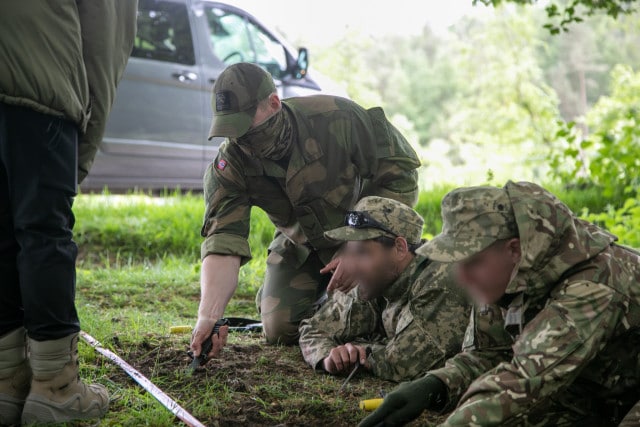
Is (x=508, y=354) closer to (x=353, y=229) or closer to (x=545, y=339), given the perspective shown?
(x=545, y=339)

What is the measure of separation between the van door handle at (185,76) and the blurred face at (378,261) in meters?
5.98

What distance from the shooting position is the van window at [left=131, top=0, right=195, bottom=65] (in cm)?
925

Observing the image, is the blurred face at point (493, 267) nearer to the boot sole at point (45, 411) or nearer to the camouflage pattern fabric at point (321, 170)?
the boot sole at point (45, 411)

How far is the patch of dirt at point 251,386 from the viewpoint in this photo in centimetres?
335

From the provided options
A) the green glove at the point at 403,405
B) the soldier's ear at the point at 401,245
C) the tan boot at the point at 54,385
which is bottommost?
the tan boot at the point at 54,385

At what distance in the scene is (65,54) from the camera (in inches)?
116

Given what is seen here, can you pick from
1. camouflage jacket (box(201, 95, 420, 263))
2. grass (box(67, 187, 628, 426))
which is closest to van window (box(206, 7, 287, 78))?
grass (box(67, 187, 628, 426))

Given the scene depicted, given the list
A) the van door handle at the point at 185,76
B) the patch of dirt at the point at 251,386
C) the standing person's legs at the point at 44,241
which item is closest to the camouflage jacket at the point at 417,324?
the patch of dirt at the point at 251,386

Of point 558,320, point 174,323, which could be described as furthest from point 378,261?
point 174,323

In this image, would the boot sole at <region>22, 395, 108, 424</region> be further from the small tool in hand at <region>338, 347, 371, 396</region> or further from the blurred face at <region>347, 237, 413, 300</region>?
the blurred face at <region>347, 237, 413, 300</region>

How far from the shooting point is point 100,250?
7652 mm

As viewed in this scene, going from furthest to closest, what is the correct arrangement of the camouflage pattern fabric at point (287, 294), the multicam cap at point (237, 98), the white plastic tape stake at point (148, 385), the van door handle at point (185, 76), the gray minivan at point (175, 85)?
the van door handle at point (185, 76) < the gray minivan at point (175, 85) < the camouflage pattern fabric at point (287, 294) < the multicam cap at point (237, 98) < the white plastic tape stake at point (148, 385)

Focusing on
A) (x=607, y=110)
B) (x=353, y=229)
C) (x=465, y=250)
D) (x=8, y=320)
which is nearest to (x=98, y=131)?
(x=8, y=320)

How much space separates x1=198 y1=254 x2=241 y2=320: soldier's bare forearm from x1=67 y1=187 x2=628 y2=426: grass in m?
0.30
